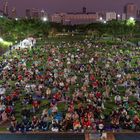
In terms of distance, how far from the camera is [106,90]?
30.6 meters

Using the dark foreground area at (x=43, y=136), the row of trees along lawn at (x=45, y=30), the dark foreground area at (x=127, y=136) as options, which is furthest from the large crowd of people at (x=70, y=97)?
the row of trees along lawn at (x=45, y=30)

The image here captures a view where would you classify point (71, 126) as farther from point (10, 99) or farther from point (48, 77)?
point (48, 77)

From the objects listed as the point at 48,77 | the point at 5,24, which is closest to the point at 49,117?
the point at 48,77

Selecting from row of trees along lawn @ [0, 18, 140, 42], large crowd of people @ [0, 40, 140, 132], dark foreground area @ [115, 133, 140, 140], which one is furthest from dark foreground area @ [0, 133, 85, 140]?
row of trees along lawn @ [0, 18, 140, 42]

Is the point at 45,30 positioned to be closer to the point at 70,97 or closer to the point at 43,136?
the point at 70,97

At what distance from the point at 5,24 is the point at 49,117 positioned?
280 ft

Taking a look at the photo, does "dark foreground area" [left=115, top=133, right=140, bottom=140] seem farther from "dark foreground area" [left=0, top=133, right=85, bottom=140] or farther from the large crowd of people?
"dark foreground area" [left=0, top=133, right=85, bottom=140]

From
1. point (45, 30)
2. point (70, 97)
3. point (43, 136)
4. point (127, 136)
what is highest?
point (45, 30)

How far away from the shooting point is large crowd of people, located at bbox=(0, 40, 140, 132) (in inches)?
910

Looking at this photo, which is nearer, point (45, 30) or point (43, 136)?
point (43, 136)

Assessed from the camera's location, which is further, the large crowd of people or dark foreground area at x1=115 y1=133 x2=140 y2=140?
the large crowd of people

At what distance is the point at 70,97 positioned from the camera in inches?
1174

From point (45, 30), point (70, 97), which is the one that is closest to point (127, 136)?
point (70, 97)

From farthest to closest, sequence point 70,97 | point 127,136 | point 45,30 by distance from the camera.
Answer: point 45,30 → point 70,97 → point 127,136
